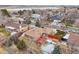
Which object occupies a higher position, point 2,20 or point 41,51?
point 2,20

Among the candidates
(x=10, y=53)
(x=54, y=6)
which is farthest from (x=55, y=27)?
(x=10, y=53)

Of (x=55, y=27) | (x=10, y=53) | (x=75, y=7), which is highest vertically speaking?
(x=75, y=7)

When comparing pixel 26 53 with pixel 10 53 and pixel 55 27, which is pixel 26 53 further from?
pixel 55 27

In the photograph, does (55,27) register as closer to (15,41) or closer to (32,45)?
(32,45)

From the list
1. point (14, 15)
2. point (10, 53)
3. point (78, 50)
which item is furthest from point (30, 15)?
point (78, 50)
